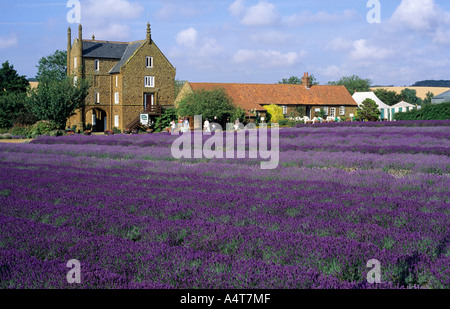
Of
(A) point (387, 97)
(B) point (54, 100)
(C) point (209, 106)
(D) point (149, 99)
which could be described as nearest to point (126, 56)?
(D) point (149, 99)

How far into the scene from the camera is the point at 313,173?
11.0 meters

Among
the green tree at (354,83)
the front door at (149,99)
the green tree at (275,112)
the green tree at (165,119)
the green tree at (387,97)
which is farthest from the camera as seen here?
the green tree at (354,83)

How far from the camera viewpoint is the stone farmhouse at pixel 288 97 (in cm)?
5366

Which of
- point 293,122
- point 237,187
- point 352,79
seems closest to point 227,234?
point 237,187

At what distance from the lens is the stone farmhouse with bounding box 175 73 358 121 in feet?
176

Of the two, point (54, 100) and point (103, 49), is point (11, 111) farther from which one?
point (103, 49)

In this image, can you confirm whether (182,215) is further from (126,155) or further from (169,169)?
(126,155)

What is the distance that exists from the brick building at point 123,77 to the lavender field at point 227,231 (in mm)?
39368

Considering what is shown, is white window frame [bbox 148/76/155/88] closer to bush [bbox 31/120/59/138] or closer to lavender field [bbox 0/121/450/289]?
bush [bbox 31/120/59/138]

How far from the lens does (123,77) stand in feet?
160

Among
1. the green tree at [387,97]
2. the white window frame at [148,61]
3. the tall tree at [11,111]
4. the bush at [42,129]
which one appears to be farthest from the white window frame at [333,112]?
the green tree at [387,97]

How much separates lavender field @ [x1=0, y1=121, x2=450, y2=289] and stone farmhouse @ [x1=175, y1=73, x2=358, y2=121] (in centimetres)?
4177

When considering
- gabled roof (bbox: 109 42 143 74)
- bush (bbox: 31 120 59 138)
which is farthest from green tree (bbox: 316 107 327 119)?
bush (bbox: 31 120 59 138)

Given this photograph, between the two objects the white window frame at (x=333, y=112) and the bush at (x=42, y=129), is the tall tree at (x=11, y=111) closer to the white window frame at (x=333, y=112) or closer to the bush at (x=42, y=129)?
the bush at (x=42, y=129)
